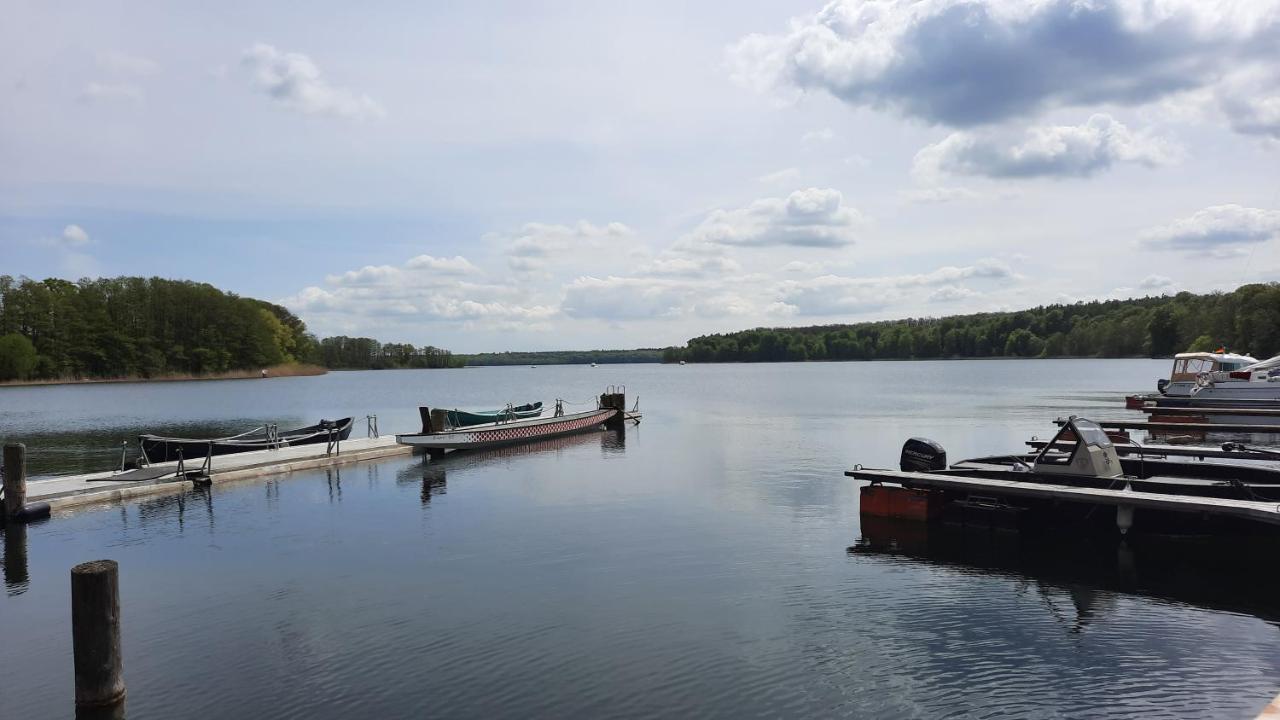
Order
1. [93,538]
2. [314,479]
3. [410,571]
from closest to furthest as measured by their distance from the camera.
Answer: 1. [410,571]
2. [93,538]
3. [314,479]

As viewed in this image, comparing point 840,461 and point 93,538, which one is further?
point 840,461

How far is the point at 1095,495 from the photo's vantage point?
50.8 ft

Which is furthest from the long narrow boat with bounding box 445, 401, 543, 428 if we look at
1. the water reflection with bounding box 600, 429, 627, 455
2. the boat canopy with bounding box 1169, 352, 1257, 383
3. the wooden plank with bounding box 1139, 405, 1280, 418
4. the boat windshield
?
the boat canopy with bounding box 1169, 352, 1257, 383

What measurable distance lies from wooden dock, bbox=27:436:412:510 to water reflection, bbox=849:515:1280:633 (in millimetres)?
18540

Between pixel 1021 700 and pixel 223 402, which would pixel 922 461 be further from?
pixel 223 402

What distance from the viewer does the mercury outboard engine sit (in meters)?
19.4

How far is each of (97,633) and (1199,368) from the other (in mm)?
50566

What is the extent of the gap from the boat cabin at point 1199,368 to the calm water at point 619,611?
28973mm

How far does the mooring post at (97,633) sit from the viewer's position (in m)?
8.41

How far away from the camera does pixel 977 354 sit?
198750 mm

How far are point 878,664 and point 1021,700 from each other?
1.64 meters

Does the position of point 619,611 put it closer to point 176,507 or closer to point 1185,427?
point 176,507

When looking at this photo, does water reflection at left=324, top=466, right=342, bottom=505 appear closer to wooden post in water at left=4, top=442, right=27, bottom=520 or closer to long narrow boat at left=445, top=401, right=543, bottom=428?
wooden post in water at left=4, top=442, right=27, bottom=520

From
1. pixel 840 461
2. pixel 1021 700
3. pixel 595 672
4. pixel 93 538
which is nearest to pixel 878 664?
pixel 1021 700
